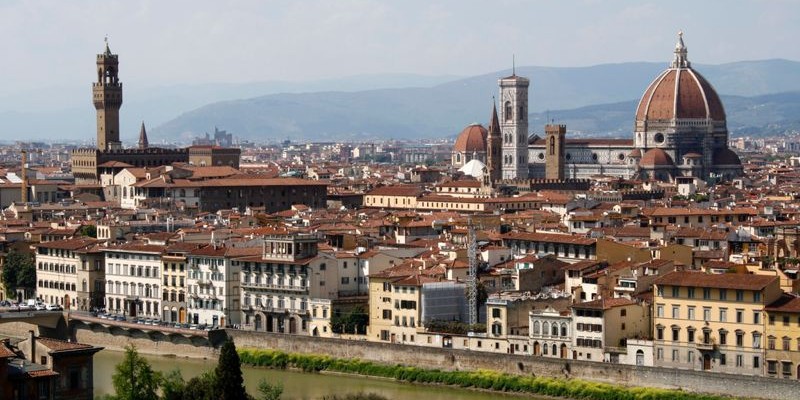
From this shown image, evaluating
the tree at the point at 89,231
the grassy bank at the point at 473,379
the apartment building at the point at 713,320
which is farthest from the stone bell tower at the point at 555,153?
the apartment building at the point at 713,320

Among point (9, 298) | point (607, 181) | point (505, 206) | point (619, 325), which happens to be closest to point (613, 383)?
point (619, 325)

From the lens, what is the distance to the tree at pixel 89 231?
55.5m

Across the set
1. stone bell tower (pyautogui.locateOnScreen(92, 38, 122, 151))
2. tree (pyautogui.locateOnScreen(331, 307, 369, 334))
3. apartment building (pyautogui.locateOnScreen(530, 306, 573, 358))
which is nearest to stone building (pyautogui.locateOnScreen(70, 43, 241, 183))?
stone bell tower (pyautogui.locateOnScreen(92, 38, 122, 151))

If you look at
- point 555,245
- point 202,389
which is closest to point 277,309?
point 555,245

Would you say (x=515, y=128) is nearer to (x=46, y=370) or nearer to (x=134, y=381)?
(x=134, y=381)

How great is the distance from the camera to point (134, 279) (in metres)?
46.5

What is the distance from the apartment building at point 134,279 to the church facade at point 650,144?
60122 mm

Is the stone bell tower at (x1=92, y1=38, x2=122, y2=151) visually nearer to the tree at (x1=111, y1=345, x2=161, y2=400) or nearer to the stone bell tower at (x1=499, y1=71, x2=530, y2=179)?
the stone bell tower at (x1=499, y1=71, x2=530, y2=179)

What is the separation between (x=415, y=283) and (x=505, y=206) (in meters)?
34.6

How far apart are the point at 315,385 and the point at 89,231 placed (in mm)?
20890

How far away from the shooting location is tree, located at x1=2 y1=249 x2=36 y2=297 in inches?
1978

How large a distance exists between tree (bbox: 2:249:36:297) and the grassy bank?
1199cm

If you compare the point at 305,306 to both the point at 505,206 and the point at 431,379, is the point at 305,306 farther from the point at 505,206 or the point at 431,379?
the point at 505,206

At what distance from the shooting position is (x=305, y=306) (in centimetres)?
4181
